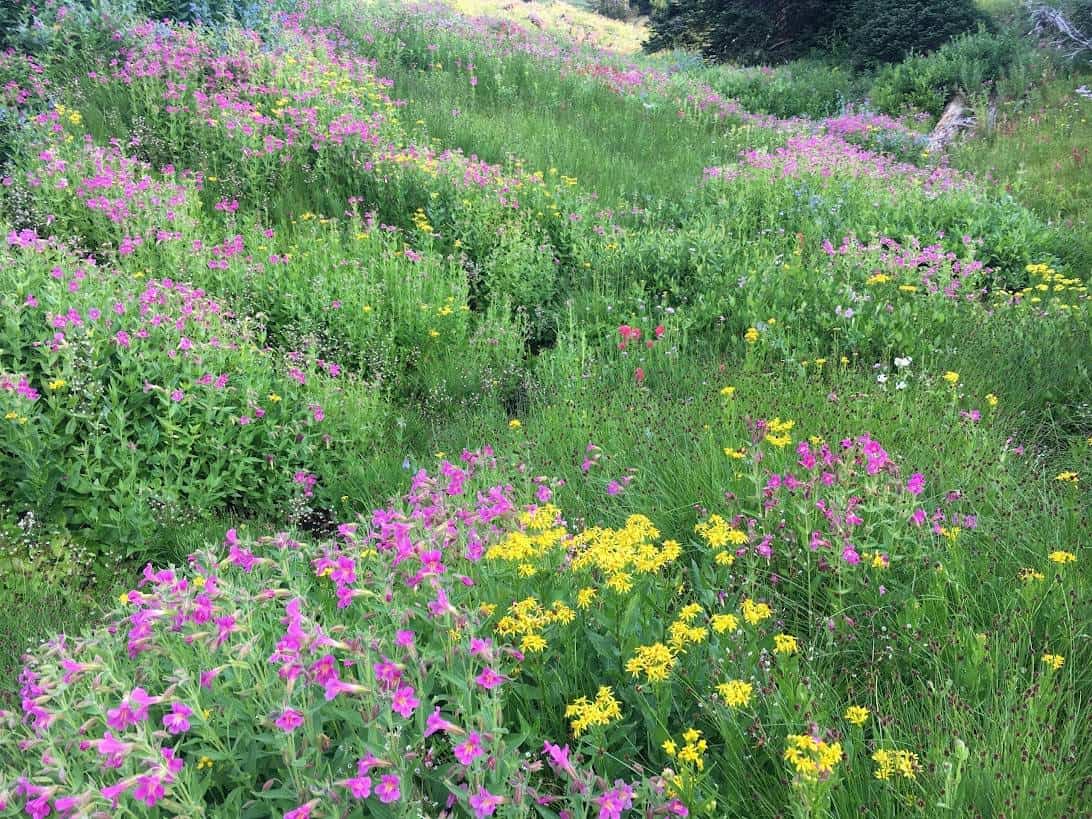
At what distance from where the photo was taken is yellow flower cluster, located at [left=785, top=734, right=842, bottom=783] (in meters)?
1.49

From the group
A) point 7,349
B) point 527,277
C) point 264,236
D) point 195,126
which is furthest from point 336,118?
point 7,349

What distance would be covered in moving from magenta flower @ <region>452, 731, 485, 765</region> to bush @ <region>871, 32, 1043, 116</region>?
1555 cm

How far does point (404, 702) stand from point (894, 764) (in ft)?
3.66

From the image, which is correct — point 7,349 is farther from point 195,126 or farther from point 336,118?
point 336,118

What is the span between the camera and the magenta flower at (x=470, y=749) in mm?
1517

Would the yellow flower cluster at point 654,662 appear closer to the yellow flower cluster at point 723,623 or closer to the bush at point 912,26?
the yellow flower cluster at point 723,623

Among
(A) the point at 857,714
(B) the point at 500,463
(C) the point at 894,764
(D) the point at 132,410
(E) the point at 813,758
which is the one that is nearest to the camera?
(E) the point at 813,758

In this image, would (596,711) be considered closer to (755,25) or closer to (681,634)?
(681,634)

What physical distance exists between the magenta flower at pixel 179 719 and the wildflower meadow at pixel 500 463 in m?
0.03

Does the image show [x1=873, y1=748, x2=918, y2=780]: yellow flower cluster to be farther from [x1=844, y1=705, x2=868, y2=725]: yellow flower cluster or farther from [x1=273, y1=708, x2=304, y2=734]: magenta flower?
[x1=273, y1=708, x2=304, y2=734]: magenta flower

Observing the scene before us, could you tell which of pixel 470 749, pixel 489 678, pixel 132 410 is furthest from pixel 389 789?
pixel 132 410

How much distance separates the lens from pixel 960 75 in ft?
47.4

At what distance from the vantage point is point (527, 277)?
6398 millimetres

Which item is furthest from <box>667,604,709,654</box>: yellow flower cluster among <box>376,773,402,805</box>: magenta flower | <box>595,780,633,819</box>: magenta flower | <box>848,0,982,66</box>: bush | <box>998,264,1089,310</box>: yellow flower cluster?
<box>848,0,982,66</box>: bush
